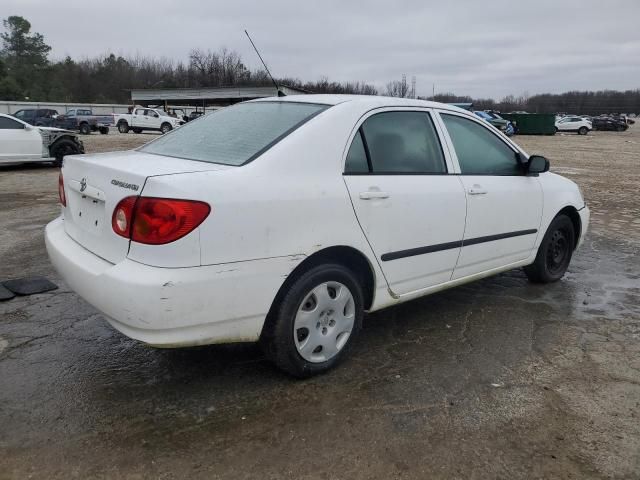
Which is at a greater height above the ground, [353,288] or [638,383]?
[353,288]

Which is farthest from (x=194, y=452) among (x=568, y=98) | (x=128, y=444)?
(x=568, y=98)

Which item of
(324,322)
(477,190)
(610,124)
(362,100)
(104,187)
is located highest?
(362,100)

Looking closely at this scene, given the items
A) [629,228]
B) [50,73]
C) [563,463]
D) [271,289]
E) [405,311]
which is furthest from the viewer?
[50,73]

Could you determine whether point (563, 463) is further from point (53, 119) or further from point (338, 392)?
point (53, 119)

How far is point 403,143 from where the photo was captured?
11.5ft

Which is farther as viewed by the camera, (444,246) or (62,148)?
(62,148)

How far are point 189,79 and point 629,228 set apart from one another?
8272 centimetres

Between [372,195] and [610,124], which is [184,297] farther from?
[610,124]

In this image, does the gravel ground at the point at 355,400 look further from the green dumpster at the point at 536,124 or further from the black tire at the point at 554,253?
the green dumpster at the point at 536,124

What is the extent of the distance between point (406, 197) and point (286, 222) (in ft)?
3.05

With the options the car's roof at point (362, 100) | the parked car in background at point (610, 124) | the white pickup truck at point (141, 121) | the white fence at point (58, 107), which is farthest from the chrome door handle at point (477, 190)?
the parked car in background at point (610, 124)

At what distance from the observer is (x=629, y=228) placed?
7715 millimetres

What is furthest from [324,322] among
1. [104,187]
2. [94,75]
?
[94,75]

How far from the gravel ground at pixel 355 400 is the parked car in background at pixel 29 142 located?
1065cm
